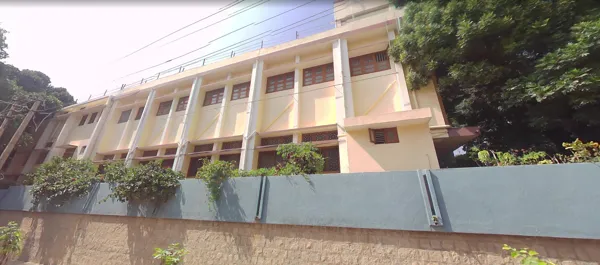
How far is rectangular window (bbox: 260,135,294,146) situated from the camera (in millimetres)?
8398

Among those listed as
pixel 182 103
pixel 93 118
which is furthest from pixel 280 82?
pixel 93 118

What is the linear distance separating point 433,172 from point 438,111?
4.04 meters

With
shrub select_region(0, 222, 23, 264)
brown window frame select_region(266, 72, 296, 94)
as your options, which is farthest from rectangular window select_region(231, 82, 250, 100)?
shrub select_region(0, 222, 23, 264)

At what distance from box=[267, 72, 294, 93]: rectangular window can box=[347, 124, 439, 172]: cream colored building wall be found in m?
4.64

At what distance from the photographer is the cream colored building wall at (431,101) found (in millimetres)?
6568

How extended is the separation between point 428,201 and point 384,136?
3301 mm

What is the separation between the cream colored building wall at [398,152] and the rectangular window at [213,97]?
25.4 ft

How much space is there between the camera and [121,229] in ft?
18.5

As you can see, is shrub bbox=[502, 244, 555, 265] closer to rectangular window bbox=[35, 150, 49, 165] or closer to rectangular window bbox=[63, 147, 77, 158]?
rectangular window bbox=[63, 147, 77, 158]

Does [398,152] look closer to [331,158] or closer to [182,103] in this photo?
[331,158]

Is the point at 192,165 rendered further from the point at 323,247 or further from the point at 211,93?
the point at 323,247

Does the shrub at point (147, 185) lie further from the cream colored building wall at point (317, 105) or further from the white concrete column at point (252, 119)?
the cream colored building wall at point (317, 105)

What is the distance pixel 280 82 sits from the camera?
32.5 ft

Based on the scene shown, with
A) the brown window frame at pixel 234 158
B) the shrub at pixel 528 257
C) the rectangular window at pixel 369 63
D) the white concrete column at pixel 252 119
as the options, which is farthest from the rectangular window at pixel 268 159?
the shrub at pixel 528 257
